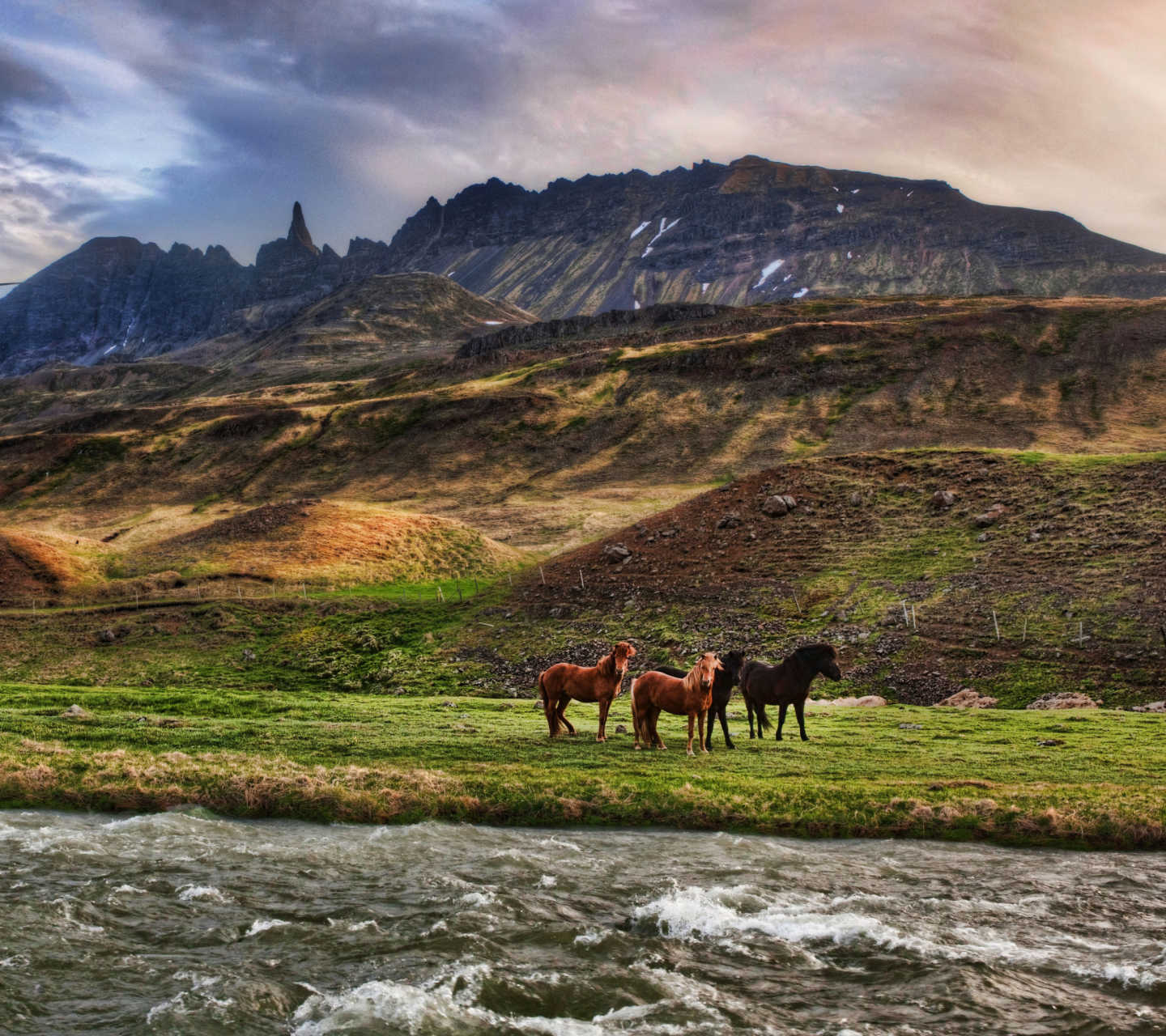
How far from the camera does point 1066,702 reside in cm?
3203

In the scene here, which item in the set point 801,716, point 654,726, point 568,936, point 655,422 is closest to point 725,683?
point 654,726

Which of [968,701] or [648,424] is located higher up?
[648,424]

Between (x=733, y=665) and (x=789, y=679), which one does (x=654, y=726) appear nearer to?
(x=733, y=665)

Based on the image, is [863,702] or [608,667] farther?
[863,702]

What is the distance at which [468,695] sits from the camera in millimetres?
38938

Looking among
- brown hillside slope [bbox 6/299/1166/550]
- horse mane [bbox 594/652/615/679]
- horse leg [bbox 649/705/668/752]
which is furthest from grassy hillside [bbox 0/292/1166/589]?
horse leg [bbox 649/705/668/752]

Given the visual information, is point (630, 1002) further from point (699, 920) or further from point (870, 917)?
point (870, 917)

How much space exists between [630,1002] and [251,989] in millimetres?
4710

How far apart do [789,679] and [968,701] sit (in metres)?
11.2

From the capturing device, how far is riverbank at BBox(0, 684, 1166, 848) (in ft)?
59.5

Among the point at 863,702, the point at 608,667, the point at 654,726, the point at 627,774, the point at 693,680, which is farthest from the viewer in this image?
the point at 863,702

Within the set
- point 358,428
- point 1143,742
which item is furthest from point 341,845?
point 358,428

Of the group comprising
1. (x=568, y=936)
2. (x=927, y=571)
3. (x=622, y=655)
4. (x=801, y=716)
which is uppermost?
(x=927, y=571)

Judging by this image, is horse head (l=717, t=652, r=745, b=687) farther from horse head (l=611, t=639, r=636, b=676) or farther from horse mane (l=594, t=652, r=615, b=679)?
horse mane (l=594, t=652, r=615, b=679)
